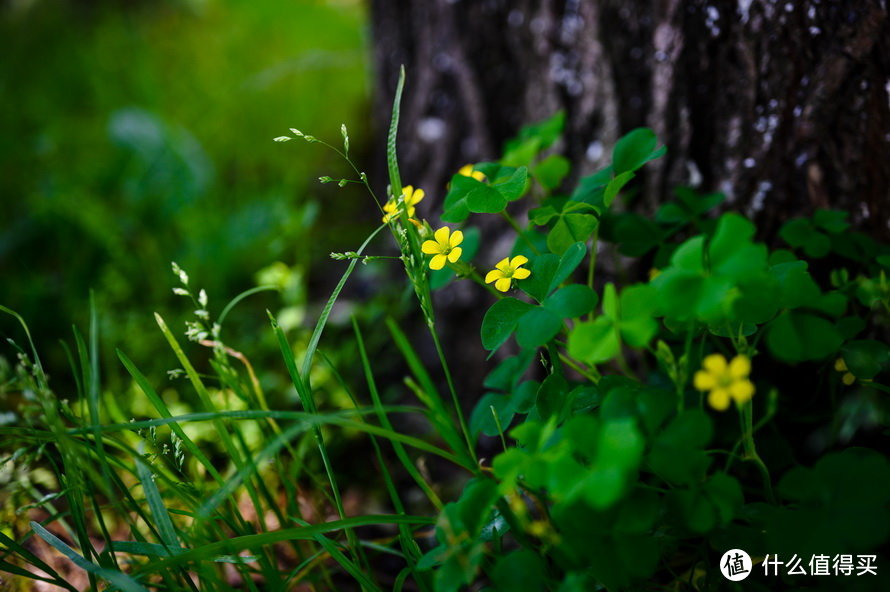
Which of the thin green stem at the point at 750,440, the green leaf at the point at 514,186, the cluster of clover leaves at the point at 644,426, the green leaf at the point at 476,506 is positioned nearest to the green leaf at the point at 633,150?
the cluster of clover leaves at the point at 644,426

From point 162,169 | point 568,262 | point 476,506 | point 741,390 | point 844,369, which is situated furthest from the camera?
point 162,169

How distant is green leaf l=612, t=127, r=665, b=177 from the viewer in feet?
3.55

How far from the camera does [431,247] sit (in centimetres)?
88

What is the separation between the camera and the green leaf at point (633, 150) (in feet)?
3.55

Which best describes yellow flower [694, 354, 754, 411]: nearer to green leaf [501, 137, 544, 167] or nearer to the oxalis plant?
the oxalis plant

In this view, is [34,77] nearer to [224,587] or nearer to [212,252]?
[212,252]

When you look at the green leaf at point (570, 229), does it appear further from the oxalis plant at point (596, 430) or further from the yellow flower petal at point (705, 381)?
the yellow flower petal at point (705, 381)

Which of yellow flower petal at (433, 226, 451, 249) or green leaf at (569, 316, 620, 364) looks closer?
green leaf at (569, 316, 620, 364)

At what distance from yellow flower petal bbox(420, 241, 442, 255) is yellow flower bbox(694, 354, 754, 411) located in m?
0.40

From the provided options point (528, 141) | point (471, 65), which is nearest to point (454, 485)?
point (528, 141)

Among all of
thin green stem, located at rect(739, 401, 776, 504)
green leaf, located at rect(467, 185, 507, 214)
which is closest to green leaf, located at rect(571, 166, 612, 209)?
→ green leaf, located at rect(467, 185, 507, 214)

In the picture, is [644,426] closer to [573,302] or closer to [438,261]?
[573,302]

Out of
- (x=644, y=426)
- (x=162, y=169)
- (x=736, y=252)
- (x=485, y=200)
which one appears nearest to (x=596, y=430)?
(x=644, y=426)

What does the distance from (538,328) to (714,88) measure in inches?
33.3
